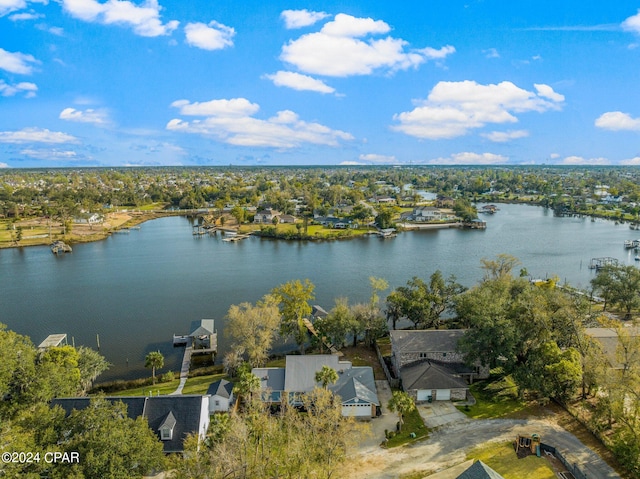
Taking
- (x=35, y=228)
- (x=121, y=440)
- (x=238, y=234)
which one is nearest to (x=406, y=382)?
(x=121, y=440)

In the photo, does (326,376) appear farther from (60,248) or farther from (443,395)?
(60,248)

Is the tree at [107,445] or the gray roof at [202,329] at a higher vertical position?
the tree at [107,445]

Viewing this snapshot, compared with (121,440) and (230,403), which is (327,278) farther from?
(121,440)

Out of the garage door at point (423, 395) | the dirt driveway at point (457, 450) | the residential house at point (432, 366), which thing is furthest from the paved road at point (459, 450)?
the garage door at point (423, 395)

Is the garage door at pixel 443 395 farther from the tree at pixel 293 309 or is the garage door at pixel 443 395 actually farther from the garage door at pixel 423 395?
the tree at pixel 293 309

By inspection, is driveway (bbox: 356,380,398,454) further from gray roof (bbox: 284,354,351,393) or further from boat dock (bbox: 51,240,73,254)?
boat dock (bbox: 51,240,73,254)

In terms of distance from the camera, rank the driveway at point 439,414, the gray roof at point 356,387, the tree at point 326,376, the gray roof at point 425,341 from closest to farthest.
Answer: the driveway at point 439,414 → the gray roof at point 356,387 → the tree at point 326,376 → the gray roof at point 425,341

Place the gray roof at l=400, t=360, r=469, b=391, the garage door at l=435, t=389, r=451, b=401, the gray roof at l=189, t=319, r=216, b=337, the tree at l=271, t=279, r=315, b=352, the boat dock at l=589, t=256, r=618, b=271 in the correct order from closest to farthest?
1. the gray roof at l=400, t=360, r=469, b=391
2. the garage door at l=435, t=389, r=451, b=401
3. the tree at l=271, t=279, r=315, b=352
4. the gray roof at l=189, t=319, r=216, b=337
5. the boat dock at l=589, t=256, r=618, b=271

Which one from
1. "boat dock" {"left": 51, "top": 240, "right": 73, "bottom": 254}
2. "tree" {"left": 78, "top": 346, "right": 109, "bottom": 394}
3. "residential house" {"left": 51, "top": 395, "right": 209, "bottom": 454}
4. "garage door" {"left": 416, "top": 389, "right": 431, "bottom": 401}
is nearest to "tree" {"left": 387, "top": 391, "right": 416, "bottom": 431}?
"garage door" {"left": 416, "top": 389, "right": 431, "bottom": 401}
